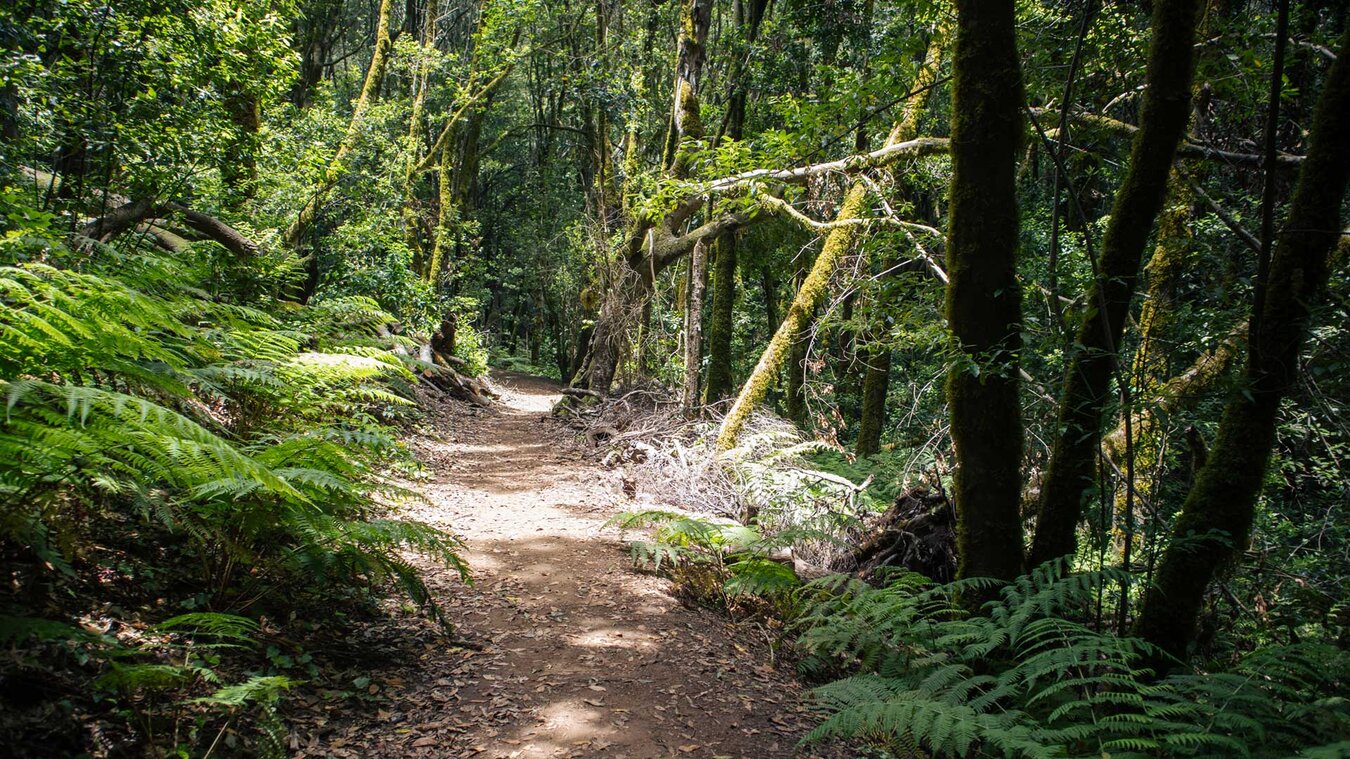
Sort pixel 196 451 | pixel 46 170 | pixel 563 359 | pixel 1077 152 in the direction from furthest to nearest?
pixel 563 359
pixel 46 170
pixel 1077 152
pixel 196 451

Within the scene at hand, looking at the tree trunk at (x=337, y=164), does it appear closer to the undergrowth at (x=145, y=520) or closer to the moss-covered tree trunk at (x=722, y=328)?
the moss-covered tree trunk at (x=722, y=328)

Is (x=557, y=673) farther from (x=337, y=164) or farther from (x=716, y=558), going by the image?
(x=337, y=164)

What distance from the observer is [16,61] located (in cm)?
550

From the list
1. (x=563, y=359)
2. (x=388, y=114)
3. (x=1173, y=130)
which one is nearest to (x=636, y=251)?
(x=388, y=114)

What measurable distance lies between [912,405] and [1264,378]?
3653 millimetres

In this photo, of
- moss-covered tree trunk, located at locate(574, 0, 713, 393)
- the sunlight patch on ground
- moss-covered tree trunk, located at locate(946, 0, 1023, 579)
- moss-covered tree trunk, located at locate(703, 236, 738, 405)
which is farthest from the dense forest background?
the sunlight patch on ground

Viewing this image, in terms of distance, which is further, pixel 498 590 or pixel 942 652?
pixel 498 590

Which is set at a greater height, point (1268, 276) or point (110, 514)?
point (1268, 276)

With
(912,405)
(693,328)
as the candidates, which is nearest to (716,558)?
(912,405)

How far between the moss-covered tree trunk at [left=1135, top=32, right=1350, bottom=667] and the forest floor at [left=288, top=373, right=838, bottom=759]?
1.99 metres

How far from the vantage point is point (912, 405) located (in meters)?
6.84

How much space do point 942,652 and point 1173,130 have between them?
10.0 ft

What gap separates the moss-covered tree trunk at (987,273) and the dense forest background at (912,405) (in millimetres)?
17

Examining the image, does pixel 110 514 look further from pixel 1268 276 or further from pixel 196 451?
pixel 1268 276
